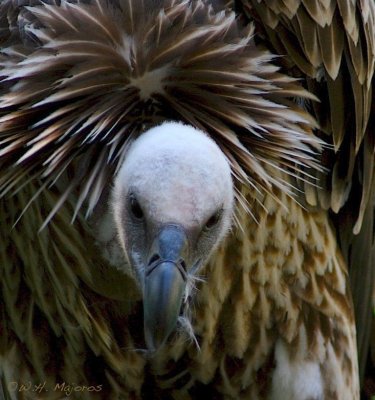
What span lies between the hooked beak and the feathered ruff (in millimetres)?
448

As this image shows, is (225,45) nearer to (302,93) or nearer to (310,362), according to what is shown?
(302,93)

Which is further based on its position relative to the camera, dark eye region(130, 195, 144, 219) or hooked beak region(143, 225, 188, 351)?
dark eye region(130, 195, 144, 219)

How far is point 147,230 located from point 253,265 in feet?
2.74

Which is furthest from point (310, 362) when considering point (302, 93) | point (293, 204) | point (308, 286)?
point (302, 93)

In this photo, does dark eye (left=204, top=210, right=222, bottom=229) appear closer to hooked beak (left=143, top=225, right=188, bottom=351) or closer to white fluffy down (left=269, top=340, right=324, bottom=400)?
hooked beak (left=143, top=225, right=188, bottom=351)

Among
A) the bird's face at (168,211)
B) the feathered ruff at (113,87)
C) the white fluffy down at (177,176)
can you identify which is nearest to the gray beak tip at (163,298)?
the bird's face at (168,211)

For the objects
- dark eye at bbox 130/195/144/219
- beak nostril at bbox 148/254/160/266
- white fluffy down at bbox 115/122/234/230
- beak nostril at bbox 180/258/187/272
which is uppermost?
white fluffy down at bbox 115/122/234/230

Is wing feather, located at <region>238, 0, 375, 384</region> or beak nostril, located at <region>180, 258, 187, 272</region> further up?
wing feather, located at <region>238, 0, 375, 384</region>

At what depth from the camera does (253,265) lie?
4578mm

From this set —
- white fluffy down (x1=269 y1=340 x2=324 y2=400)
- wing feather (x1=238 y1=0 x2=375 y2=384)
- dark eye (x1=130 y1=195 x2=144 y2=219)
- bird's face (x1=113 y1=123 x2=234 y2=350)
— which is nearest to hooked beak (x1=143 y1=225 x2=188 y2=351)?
bird's face (x1=113 y1=123 x2=234 y2=350)

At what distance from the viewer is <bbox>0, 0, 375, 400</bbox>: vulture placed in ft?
13.0

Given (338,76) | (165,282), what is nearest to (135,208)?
(165,282)

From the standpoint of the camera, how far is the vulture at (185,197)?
3955 mm

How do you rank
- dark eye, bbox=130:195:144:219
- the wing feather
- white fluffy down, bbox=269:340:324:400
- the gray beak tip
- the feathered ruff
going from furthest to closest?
1. white fluffy down, bbox=269:340:324:400
2. the wing feather
3. the feathered ruff
4. dark eye, bbox=130:195:144:219
5. the gray beak tip
